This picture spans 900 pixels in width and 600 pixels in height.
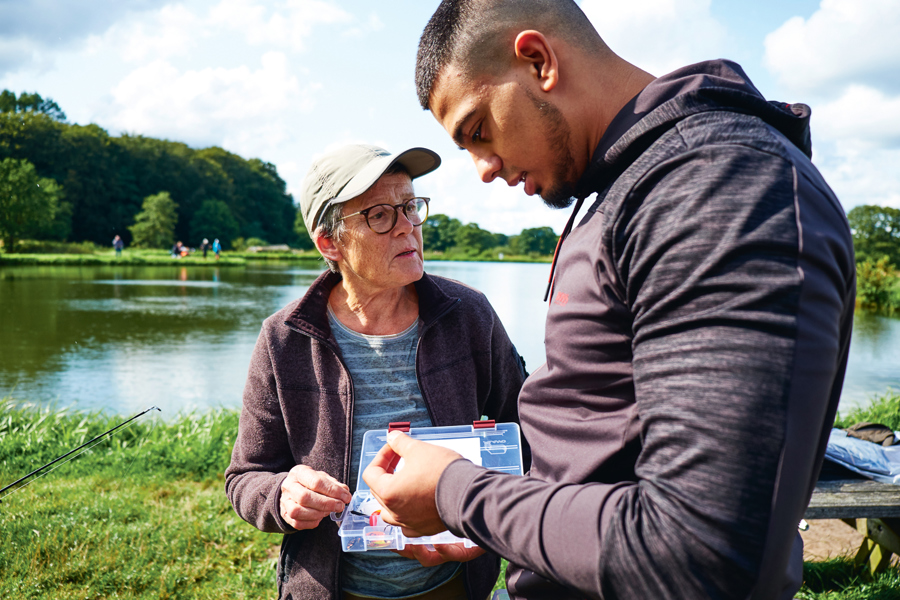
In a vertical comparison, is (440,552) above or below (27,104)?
below

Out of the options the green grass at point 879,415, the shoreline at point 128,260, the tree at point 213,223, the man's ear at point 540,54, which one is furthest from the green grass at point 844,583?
the tree at point 213,223

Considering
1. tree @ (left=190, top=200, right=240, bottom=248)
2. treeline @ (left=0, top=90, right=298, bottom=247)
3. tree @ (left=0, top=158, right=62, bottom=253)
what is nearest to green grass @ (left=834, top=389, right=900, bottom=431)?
tree @ (left=0, top=158, right=62, bottom=253)

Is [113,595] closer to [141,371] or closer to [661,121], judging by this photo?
[661,121]

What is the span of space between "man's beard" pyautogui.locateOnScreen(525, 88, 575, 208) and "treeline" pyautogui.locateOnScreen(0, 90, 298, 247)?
64.9 meters

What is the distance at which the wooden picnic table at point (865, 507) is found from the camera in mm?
3057

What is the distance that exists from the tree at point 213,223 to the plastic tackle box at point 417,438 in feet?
266

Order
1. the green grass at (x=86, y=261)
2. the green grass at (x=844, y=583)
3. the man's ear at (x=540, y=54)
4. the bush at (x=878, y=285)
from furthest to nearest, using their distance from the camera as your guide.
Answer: the green grass at (x=86, y=261) → the bush at (x=878, y=285) → the green grass at (x=844, y=583) → the man's ear at (x=540, y=54)

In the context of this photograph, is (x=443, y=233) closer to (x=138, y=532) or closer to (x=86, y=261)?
(x=86, y=261)

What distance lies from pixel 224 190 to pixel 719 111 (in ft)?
299

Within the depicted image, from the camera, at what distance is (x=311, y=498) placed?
1815 mm

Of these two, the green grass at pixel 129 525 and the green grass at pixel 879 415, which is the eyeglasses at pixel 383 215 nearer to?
the green grass at pixel 129 525

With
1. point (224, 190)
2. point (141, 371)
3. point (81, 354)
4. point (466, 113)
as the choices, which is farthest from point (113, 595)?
point (224, 190)

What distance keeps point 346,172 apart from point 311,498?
4.09ft

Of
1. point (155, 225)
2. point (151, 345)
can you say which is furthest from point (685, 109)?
point (155, 225)
